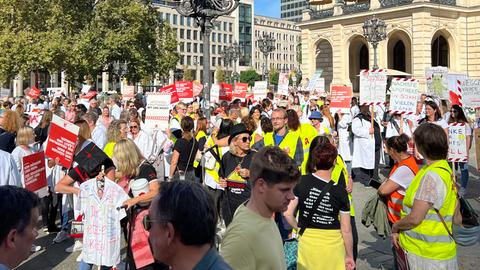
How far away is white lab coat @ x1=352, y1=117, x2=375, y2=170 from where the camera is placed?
12.3 m

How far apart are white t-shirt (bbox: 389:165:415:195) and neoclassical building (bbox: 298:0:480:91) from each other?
34.8 metres

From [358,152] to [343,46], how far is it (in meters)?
32.8

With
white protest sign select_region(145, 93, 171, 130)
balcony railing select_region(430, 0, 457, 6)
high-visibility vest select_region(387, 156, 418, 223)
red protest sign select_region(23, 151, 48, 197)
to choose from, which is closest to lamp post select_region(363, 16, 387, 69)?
balcony railing select_region(430, 0, 457, 6)

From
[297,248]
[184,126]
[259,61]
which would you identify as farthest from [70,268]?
[259,61]

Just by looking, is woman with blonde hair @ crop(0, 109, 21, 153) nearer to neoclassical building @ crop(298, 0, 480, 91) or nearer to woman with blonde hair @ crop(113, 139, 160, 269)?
woman with blonde hair @ crop(113, 139, 160, 269)

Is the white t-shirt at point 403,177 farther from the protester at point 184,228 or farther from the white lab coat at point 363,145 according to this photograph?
the white lab coat at point 363,145

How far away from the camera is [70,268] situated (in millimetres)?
6938

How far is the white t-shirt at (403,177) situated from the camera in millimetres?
4859

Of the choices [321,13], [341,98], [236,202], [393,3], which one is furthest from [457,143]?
[321,13]

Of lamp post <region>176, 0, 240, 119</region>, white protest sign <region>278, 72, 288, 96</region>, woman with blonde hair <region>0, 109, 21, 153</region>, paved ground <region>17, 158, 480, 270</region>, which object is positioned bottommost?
paved ground <region>17, 158, 480, 270</region>

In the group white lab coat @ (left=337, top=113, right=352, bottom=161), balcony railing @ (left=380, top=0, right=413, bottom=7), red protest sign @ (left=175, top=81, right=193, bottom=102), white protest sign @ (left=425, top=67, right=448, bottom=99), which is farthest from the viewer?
balcony railing @ (left=380, top=0, right=413, bottom=7)

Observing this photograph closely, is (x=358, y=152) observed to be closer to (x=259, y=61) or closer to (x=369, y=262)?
(x=369, y=262)

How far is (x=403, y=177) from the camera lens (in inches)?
193

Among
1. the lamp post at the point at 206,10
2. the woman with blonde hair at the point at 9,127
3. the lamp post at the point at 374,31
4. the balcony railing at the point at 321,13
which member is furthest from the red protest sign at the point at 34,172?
the balcony railing at the point at 321,13
